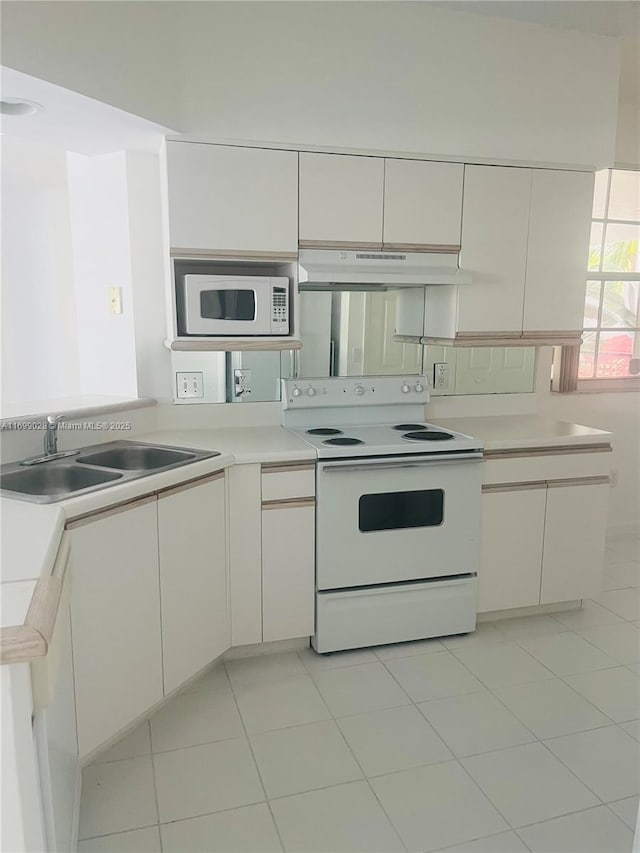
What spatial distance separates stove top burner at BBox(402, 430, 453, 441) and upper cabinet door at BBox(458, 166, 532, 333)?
1.62 feet

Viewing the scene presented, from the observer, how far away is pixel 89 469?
7.32 ft

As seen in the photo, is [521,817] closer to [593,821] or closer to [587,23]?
[593,821]

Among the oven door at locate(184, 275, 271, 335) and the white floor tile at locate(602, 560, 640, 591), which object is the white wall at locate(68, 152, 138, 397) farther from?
the white floor tile at locate(602, 560, 640, 591)

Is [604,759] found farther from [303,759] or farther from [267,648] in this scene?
[267,648]

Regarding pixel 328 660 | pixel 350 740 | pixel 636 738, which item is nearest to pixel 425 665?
pixel 328 660

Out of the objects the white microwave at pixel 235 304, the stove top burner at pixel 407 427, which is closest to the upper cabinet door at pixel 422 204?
the white microwave at pixel 235 304

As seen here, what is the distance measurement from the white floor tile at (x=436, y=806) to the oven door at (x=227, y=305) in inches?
68.3

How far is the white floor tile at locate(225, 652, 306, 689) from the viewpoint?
2486 mm

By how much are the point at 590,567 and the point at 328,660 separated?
1.36 m

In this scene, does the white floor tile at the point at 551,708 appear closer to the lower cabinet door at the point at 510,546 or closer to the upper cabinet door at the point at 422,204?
the lower cabinet door at the point at 510,546

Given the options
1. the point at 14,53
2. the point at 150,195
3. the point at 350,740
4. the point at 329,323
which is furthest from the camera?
the point at 329,323

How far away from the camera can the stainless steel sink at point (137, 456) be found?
7.99ft

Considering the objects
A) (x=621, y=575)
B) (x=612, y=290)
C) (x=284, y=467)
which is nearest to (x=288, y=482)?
(x=284, y=467)

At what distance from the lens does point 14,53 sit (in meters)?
1.77
